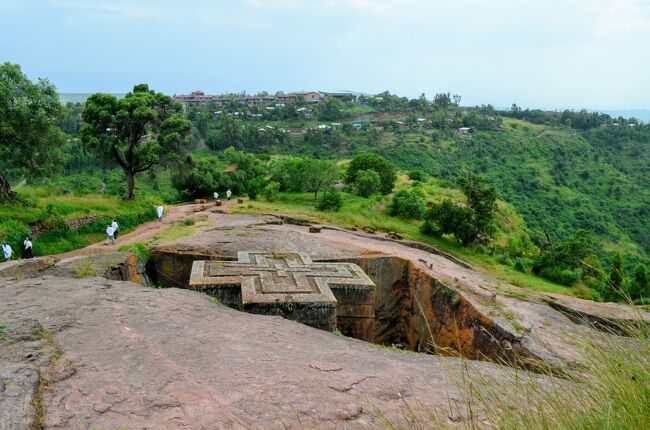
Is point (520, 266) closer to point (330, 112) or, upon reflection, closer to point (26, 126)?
point (26, 126)

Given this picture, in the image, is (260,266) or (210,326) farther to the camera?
(260,266)

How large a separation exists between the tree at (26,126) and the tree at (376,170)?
18397 mm

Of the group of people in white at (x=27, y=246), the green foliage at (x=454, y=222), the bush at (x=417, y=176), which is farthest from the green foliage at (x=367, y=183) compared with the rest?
the group of people in white at (x=27, y=246)

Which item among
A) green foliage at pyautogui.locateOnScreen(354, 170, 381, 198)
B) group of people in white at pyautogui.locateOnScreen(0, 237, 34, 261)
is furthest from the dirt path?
green foliage at pyautogui.locateOnScreen(354, 170, 381, 198)

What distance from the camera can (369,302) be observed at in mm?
9609

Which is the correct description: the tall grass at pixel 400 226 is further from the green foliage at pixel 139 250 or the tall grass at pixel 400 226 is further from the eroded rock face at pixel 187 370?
the eroded rock face at pixel 187 370

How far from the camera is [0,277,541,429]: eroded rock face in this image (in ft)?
13.8

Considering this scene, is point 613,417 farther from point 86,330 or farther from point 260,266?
point 260,266

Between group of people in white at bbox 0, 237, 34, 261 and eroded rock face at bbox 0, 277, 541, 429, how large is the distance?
6.03 meters

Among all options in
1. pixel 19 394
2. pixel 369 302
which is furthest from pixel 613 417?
pixel 369 302

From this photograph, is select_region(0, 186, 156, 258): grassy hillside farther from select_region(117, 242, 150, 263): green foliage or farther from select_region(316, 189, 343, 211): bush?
select_region(316, 189, 343, 211): bush

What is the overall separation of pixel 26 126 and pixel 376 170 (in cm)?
2092

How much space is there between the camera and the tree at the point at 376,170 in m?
30.7

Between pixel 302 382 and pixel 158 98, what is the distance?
60.6 ft
